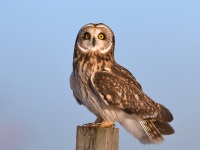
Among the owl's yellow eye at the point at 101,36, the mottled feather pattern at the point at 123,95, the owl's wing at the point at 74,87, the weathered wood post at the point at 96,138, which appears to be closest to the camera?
the weathered wood post at the point at 96,138

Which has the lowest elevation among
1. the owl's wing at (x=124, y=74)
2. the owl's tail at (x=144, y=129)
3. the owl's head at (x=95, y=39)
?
the owl's tail at (x=144, y=129)

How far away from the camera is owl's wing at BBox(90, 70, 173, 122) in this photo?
17.1 ft

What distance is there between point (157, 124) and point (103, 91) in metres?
0.91

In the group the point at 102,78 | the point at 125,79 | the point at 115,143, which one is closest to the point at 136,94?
the point at 125,79

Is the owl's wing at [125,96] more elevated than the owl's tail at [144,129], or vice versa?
the owl's wing at [125,96]

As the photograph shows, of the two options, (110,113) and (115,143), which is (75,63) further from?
(115,143)

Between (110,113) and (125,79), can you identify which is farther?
(125,79)

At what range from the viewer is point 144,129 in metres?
5.27

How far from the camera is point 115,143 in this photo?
3904mm

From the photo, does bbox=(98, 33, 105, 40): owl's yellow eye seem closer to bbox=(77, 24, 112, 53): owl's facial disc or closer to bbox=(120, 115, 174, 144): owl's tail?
bbox=(77, 24, 112, 53): owl's facial disc

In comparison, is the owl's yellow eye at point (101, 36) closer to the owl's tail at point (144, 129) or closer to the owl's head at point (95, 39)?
the owl's head at point (95, 39)

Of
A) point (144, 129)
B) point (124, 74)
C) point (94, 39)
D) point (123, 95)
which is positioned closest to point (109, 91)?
point (123, 95)

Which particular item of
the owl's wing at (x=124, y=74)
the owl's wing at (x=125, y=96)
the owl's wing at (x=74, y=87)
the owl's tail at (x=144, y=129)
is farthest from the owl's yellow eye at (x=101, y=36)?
the owl's tail at (x=144, y=129)

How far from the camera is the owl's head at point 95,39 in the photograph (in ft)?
18.4
